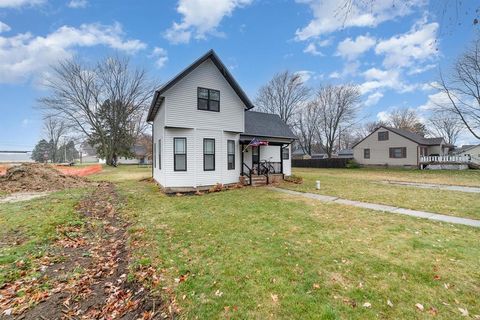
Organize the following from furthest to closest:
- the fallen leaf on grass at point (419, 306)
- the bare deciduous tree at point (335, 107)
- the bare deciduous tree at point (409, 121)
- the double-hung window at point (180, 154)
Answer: the bare deciduous tree at point (409, 121), the bare deciduous tree at point (335, 107), the double-hung window at point (180, 154), the fallen leaf on grass at point (419, 306)

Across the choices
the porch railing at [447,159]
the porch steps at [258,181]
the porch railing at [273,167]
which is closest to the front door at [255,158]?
the porch railing at [273,167]

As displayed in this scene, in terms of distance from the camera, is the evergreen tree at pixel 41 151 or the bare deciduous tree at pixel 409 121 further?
the evergreen tree at pixel 41 151

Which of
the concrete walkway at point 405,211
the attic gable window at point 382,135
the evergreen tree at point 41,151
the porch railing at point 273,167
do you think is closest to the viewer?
the concrete walkway at point 405,211

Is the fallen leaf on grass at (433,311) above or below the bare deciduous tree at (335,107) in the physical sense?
below

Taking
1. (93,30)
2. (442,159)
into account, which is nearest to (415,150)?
(442,159)

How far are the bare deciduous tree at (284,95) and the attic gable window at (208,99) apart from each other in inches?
1241

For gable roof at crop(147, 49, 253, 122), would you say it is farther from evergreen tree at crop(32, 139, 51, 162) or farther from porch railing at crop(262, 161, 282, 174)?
evergreen tree at crop(32, 139, 51, 162)

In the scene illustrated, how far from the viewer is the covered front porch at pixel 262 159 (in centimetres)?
1441

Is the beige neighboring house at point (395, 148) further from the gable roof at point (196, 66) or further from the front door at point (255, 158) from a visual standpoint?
the gable roof at point (196, 66)

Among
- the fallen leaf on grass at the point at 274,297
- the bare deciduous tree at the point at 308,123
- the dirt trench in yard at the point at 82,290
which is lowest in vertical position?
the dirt trench in yard at the point at 82,290

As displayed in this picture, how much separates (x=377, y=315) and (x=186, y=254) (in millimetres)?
3282

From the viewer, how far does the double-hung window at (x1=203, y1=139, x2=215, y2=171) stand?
41.9ft

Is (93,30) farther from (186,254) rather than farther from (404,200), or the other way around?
(404,200)

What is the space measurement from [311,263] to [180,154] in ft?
31.2
